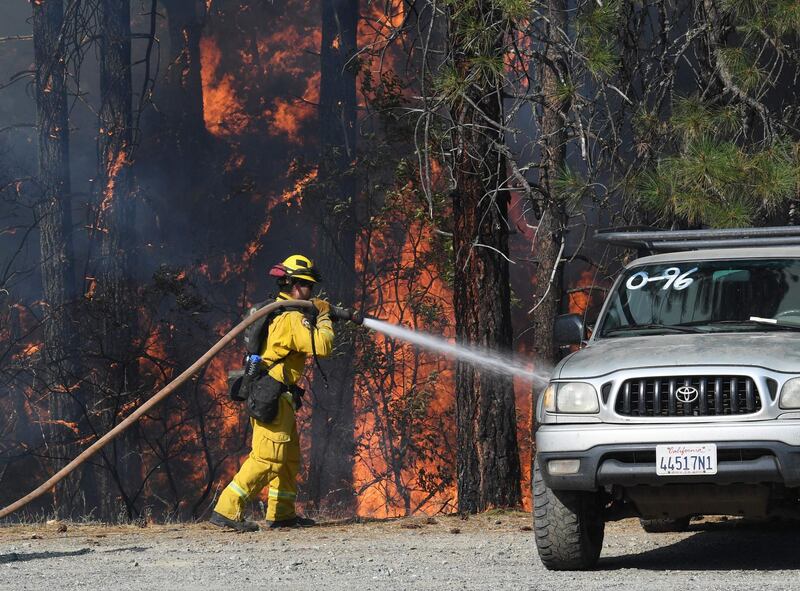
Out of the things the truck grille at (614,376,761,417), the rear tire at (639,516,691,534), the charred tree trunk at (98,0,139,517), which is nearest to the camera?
the truck grille at (614,376,761,417)

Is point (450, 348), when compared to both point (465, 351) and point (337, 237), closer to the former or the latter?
point (465, 351)

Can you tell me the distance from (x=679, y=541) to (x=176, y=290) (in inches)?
516

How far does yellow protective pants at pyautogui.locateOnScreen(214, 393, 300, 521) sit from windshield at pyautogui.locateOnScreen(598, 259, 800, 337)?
2766 millimetres

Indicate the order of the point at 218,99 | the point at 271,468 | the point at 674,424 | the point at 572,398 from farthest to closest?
the point at 218,99, the point at 271,468, the point at 572,398, the point at 674,424

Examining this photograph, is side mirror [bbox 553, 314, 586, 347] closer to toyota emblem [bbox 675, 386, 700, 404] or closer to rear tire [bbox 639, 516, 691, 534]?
toyota emblem [bbox 675, 386, 700, 404]

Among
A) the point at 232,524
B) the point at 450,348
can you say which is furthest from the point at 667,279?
the point at 232,524

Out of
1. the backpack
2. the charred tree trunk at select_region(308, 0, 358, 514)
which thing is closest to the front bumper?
the backpack

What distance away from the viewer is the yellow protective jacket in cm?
917

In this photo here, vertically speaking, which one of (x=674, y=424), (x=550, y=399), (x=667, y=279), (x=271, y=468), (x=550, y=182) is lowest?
(x=271, y=468)

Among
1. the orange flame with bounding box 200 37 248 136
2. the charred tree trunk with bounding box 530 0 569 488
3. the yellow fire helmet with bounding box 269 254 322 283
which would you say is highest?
the orange flame with bounding box 200 37 248 136

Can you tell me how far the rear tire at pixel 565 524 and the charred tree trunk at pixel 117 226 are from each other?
13.6 metres

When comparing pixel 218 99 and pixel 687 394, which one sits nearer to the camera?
pixel 687 394

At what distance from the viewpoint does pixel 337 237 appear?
21234 millimetres

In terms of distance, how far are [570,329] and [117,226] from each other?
15031 mm
